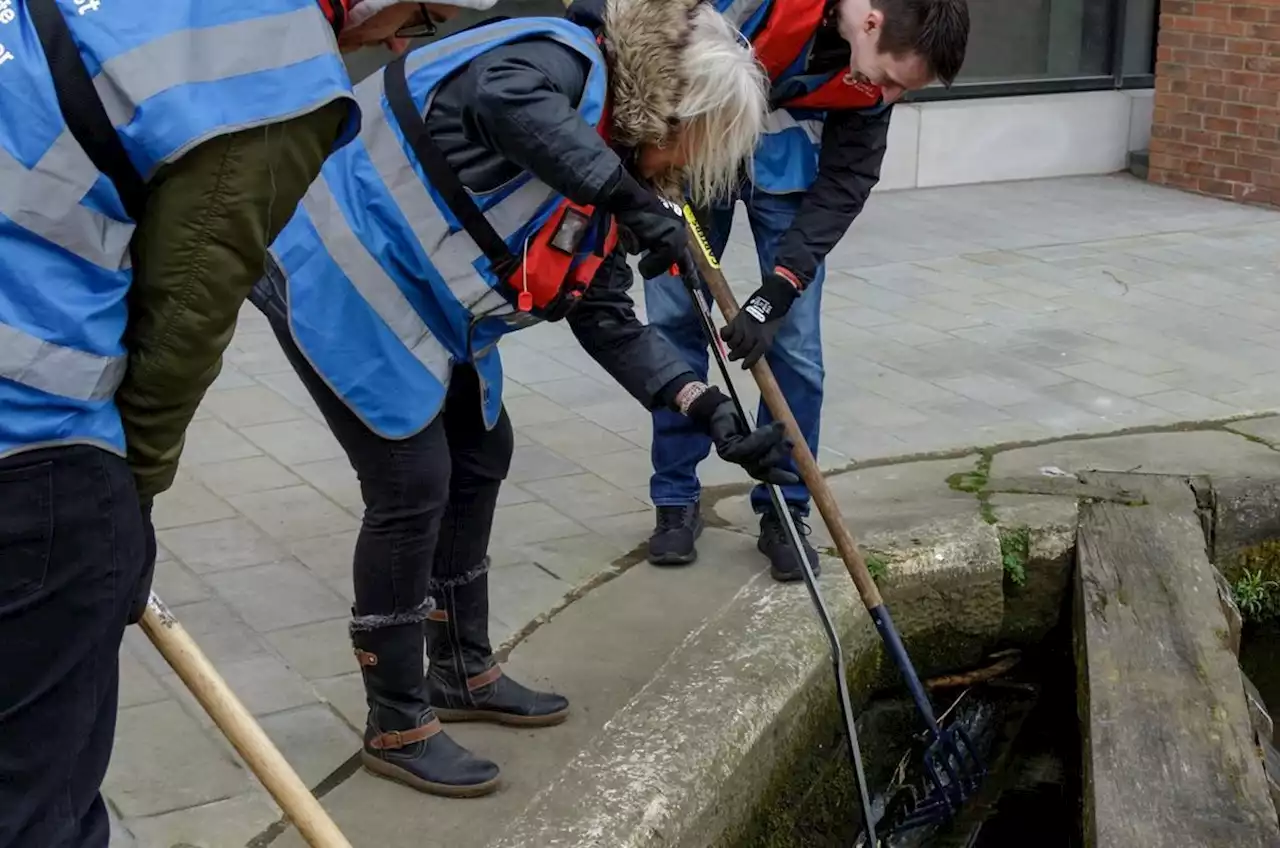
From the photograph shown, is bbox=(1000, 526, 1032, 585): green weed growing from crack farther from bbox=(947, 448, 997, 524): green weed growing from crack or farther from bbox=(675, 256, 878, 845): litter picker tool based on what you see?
bbox=(675, 256, 878, 845): litter picker tool

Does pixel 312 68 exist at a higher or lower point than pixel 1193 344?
higher

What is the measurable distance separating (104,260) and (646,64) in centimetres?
119

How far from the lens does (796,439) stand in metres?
3.38

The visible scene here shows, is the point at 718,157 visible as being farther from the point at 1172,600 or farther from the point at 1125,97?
the point at 1125,97

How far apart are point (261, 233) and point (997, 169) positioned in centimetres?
765

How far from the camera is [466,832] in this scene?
9.04ft

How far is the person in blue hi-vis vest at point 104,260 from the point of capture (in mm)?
1694

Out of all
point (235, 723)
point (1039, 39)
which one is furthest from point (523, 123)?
point (1039, 39)

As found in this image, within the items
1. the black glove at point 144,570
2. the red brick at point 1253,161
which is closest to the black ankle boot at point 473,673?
the black glove at point 144,570

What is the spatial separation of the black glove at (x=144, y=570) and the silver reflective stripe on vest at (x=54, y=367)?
0.22 m

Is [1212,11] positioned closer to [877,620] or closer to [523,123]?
[877,620]

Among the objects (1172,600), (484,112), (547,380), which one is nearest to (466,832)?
(484,112)

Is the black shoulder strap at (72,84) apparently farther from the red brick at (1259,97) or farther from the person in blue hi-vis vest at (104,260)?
the red brick at (1259,97)

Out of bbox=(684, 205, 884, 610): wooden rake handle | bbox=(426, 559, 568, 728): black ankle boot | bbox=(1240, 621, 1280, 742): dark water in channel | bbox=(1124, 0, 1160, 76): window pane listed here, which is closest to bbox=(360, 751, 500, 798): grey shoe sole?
bbox=(426, 559, 568, 728): black ankle boot
